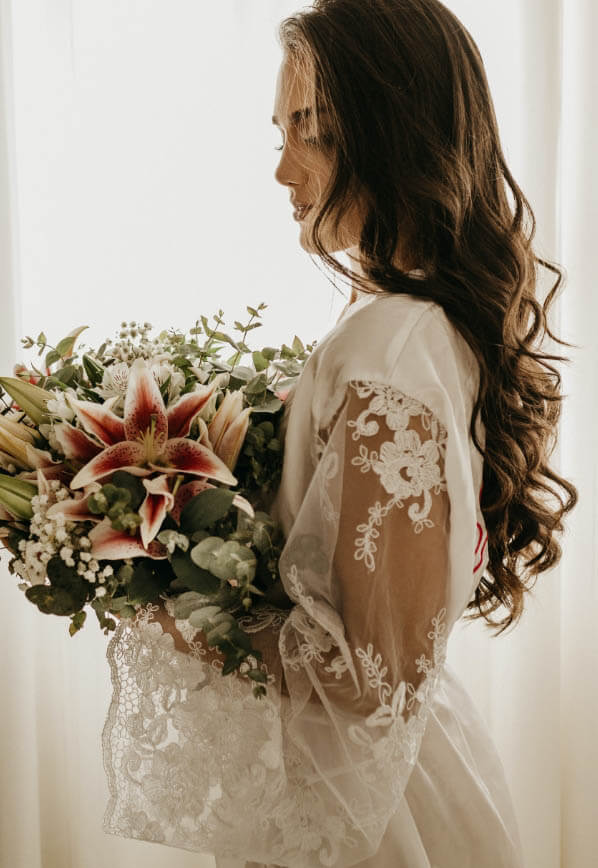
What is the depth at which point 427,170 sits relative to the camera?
2.86 feet

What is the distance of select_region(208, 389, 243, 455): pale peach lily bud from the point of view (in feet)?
2.69

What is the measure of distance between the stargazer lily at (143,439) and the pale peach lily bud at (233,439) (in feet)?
0.09

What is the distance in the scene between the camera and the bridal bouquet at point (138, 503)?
749 millimetres

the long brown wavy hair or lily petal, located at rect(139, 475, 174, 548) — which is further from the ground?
the long brown wavy hair

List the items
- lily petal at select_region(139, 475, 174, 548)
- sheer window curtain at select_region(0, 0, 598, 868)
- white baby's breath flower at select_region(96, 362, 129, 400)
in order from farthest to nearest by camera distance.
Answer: sheer window curtain at select_region(0, 0, 598, 868) < white baby's breath flower at select_region(96, 362, 129, 400) < lily petal at select_region(139, 475, 174, 548)

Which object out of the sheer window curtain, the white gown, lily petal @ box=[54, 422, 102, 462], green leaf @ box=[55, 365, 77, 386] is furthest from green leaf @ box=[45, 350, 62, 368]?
the sheer window curtain

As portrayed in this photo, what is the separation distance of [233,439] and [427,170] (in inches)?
13.6

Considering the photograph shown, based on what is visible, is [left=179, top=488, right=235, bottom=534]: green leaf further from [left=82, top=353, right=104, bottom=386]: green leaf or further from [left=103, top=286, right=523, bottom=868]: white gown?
[left=82, top=353, right=104, bottom=386]: green leaf

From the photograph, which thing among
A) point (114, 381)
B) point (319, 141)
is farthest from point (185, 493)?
point (319, 141)

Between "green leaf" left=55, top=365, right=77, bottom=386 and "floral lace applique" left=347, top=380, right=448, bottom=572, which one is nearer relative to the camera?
"floral lace applique" left=347, top=380, right=448, bottom=572

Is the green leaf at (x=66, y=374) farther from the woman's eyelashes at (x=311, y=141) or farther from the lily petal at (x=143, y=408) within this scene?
the woman's eyelashes at (x=311, y=141)

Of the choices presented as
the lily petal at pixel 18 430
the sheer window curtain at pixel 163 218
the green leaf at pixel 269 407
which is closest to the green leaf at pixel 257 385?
the green leaf at pixel 269 407

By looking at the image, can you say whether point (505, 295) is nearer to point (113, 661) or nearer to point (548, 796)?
point (113, 661)

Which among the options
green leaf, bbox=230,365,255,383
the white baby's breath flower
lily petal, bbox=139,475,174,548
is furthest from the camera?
green leaf, bbox=230,365,255,383
